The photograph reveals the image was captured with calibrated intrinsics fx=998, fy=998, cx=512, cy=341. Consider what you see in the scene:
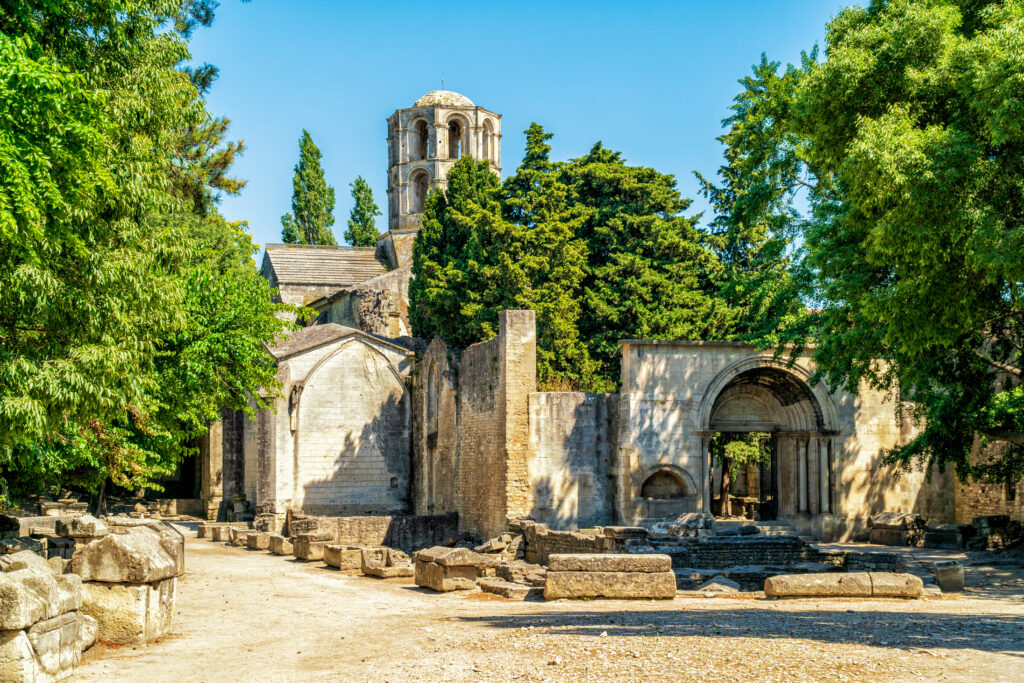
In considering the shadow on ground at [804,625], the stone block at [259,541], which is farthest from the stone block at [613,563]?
the stone block at [259,541]

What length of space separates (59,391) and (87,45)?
12.1 feet

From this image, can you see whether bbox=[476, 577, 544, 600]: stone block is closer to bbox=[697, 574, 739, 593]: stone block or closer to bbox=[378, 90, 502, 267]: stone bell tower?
bbox=[697, 574, 739, 593]: stone block

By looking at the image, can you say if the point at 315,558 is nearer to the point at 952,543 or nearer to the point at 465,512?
the point at 465,512

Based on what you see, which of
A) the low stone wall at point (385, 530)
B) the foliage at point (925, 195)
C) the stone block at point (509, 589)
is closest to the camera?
the foliage at point (925, 195)

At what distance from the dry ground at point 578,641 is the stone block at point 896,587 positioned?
0.66ft

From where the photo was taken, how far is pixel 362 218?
188 ft

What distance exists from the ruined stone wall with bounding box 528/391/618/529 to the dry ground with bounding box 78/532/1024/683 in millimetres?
8830

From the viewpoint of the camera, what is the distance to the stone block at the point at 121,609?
920 centimetres

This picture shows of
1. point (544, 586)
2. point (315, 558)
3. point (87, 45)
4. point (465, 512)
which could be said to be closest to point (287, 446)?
point (465, 512)

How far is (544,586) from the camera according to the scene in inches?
542

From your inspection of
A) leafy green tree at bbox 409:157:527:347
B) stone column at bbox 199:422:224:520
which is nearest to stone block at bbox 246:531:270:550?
leafy green tree at bbox 409:157:527:347

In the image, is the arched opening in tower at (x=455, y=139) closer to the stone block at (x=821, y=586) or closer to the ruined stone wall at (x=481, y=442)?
the ruined stone wall at (x=481, y=442)

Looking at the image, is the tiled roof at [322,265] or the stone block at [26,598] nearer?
the stone block at [26,598]

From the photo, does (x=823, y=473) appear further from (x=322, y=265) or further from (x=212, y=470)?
(x=322, y=265)
